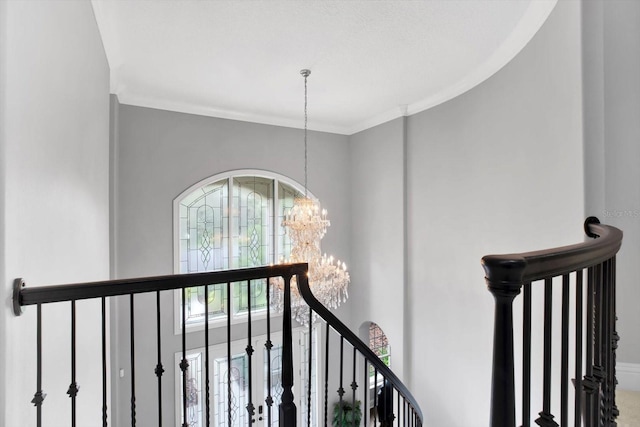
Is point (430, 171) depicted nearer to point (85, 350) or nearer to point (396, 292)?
point (396, 292)

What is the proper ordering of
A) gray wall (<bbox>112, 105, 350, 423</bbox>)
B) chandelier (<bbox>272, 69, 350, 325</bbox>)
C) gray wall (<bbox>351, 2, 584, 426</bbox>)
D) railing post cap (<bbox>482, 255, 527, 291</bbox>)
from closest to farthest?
railing post cap (<bbox>482, 255, 527, 291</bbox>), gray wall (<bbox>351, 2, 584, 426</bbox>), chandelier (<bbox>272, 69, 350, 325</bbox>), gray wall (<bbox>112, 105, 350, 423</bbox>)

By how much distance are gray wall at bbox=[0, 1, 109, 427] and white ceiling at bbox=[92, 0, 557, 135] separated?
0.65 meters

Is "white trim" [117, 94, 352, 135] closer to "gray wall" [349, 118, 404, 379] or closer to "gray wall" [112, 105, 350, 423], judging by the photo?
"gray wall" [112, 105, 350, 423]

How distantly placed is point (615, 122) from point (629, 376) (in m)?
1.55

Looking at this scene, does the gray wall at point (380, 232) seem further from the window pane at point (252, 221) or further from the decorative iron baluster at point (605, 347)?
the decorative iron baluster at point (605, 347)

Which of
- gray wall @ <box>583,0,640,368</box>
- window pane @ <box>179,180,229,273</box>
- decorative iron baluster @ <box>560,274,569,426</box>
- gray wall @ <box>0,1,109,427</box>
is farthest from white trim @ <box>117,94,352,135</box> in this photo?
decorative iron baluster @ <box>560,274,569,426</box>

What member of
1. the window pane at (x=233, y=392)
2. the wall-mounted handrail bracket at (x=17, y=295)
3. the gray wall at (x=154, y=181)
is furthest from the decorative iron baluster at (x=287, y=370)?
the window pane at (x=233, y=392)

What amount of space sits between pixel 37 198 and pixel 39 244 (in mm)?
183

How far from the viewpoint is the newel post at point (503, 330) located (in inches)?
26.2

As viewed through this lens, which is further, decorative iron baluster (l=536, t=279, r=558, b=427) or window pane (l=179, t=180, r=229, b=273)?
window pane (l=179, t=180, r=229, b=273)

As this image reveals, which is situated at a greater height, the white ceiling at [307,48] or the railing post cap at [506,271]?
the white ceiling at [307,48]

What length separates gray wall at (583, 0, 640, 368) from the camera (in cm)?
187

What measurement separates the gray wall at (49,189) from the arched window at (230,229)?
84.8 inches

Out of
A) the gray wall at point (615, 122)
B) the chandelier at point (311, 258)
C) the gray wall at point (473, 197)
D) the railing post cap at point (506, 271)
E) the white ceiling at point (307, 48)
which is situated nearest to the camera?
the railing post cap at point (506, 271)
